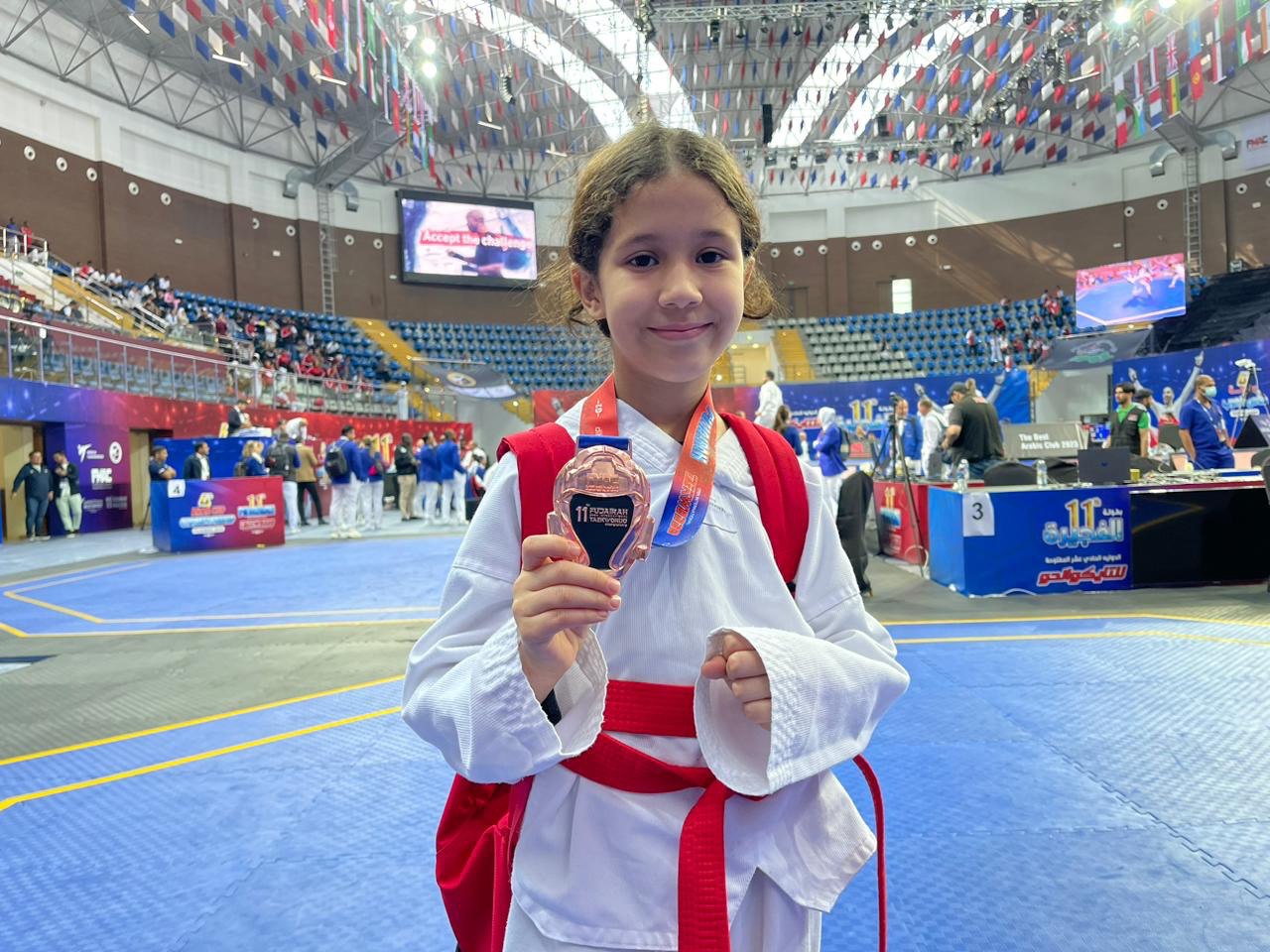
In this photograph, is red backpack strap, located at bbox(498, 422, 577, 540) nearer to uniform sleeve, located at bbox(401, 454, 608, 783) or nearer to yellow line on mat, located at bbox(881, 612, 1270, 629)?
uniform sleeve, located at bbox(401, 454, 608, 783)

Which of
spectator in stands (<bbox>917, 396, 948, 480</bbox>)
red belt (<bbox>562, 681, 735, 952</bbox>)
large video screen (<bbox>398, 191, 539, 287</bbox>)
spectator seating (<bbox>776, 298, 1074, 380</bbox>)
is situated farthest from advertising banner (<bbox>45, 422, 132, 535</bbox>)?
spectator seating (<bbox>776, 298, 1074, 380</bbox>)

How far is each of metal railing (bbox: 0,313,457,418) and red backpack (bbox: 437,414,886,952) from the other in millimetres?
14937

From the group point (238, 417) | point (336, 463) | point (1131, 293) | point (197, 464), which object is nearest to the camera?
point (336, 463)

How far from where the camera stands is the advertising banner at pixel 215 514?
36.4 ft

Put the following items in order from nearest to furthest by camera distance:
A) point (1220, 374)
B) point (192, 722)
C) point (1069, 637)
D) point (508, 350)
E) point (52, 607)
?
point (192, 722), point (1069, 637), point (52, 607), point (1220, 374), point (508, 350)

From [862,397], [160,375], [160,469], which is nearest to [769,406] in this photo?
[160,469]

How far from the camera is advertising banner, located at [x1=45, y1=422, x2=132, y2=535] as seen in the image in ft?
45.9

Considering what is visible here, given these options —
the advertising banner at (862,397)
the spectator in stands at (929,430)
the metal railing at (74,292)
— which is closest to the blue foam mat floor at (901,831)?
the spectator in stands at (929,430)

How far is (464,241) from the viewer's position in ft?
92.5

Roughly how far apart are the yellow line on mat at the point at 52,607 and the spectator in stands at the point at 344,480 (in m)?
4.78

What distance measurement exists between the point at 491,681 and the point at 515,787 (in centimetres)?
22

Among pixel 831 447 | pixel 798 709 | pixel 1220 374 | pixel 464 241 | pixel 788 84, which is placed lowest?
pixel 798 709

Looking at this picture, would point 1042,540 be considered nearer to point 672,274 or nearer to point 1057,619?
point 1057,619

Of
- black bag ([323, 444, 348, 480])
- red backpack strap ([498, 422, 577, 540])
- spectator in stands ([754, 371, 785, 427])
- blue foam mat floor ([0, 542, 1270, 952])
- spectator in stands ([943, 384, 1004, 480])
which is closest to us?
red backpack strap ([498, 422, 577, 540])
